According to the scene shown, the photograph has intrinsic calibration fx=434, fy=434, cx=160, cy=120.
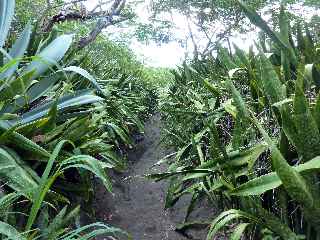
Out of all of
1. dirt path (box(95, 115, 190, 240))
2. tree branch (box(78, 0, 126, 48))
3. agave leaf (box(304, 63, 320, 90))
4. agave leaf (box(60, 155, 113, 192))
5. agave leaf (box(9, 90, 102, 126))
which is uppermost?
tree branch (box(78, 0, 126, 48))

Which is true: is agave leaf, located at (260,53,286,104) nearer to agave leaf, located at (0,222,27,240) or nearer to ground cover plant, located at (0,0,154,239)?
ground cover plant, located at (0,0,154,239)

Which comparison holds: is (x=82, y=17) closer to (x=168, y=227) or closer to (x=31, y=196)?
(x=168, y=227)

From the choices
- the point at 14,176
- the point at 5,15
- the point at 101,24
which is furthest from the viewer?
the point at 101,24

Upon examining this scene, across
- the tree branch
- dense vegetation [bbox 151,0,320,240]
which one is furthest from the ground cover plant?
the tree branch

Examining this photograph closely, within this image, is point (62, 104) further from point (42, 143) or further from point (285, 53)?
point (285, 53)

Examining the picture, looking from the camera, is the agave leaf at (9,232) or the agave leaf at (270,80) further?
the agave leaf at (270,80)

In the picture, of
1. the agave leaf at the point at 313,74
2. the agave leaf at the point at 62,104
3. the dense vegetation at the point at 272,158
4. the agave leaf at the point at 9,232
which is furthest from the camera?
the agave leaf at the point at 62,104

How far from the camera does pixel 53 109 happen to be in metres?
1.86

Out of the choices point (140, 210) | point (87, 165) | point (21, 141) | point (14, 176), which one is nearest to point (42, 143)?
point (21, 141)

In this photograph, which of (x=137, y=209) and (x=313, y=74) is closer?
(x=313, y=74)

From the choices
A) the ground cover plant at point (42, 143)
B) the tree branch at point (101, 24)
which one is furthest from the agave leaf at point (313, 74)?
the tree branch at point (101, 24)

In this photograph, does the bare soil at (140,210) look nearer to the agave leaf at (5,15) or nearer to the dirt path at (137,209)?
the dirt path at (137,209)

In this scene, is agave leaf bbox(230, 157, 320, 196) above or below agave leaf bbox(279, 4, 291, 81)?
below

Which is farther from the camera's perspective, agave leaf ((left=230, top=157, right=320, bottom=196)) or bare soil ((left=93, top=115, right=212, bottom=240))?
bare soil ((left=93, top=115, right=212, bottom=240))
